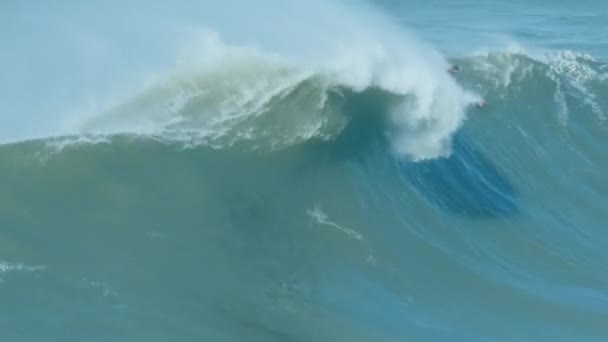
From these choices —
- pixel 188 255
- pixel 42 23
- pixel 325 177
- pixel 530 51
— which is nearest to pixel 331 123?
pixel 325 177

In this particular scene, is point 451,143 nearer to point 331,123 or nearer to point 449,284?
point 331,123

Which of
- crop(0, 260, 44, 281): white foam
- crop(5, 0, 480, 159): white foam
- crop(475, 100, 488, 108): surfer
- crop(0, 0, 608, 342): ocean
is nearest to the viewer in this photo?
crop(0, 260, 44, 281): white foam

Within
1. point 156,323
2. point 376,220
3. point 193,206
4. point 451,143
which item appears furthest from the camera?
point 451,143

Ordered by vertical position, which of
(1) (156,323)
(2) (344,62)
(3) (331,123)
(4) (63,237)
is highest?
(2) (344,62)

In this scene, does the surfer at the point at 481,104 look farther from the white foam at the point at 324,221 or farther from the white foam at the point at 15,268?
the white foam at the point at 15,268

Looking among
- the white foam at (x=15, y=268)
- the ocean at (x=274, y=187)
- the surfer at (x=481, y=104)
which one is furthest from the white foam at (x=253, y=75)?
the white foam at (x=15, y=268)

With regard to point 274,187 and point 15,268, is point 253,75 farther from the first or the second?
point 15,268

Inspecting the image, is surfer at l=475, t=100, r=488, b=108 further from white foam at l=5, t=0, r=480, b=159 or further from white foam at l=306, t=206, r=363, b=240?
white foam at l=306, t=206, r=363, b=240

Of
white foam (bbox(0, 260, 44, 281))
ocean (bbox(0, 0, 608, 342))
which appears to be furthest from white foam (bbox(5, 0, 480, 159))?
white foam (bbox(0, 260, 44, 281))

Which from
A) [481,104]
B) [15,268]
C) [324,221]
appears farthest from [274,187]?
[481,104]
